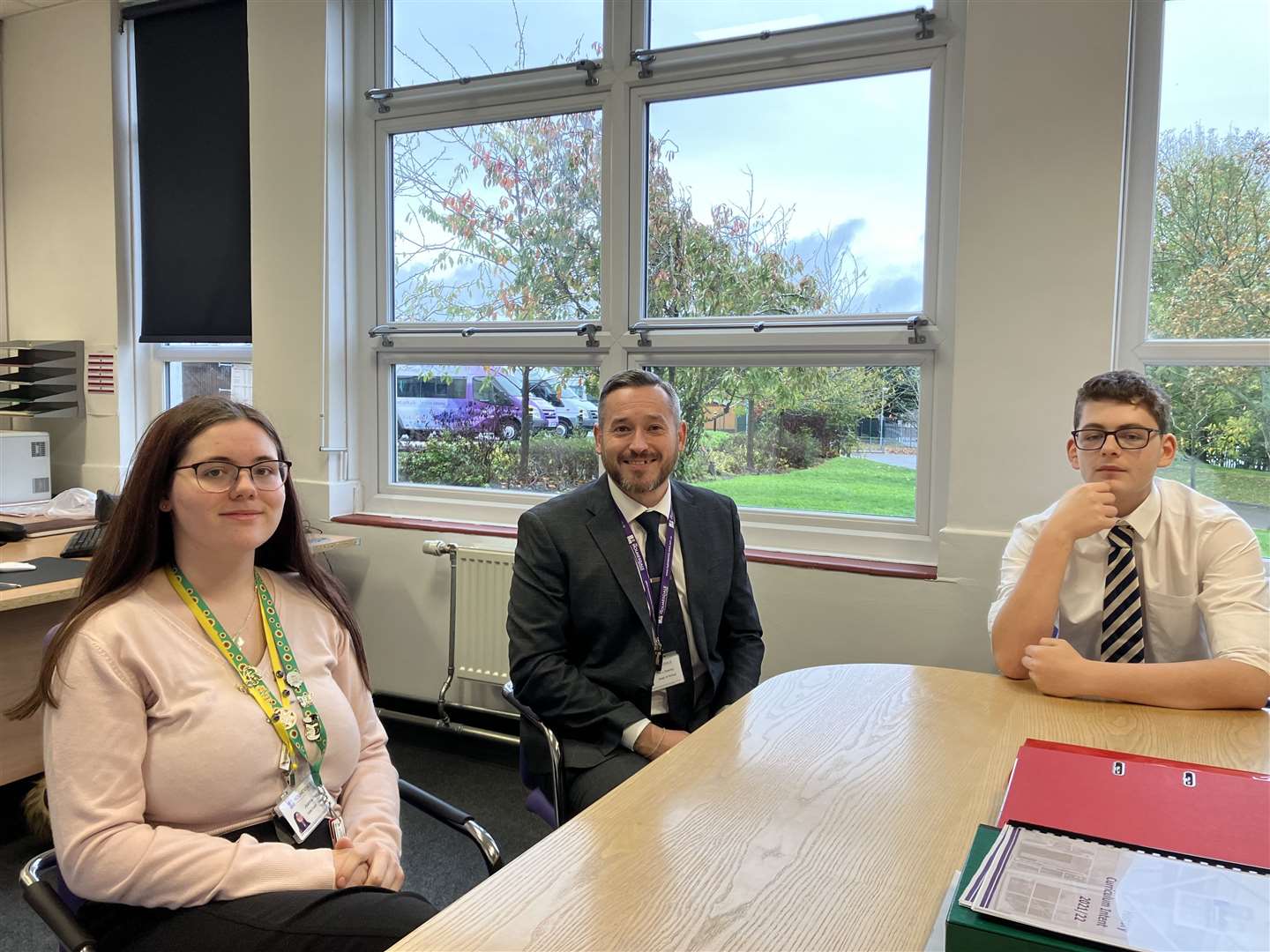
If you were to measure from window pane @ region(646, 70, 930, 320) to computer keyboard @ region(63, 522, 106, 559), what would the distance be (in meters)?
2.07

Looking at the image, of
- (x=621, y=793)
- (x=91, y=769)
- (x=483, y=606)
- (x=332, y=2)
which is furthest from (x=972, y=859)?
(x=332, y=2)

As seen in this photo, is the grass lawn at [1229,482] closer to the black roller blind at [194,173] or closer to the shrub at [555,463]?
the shrub at [555,463]

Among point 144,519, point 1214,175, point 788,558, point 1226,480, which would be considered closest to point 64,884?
point 144,519

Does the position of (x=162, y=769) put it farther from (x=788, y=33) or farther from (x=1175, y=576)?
(x=788, y=33)

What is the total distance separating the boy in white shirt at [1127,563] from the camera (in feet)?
5.82

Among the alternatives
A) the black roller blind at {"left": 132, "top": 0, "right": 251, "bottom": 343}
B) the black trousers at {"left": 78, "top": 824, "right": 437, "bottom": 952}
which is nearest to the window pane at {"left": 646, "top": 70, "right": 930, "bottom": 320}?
the black roller blind at {"left": 132, "top": 0, "right": 251, "bottom": 343}

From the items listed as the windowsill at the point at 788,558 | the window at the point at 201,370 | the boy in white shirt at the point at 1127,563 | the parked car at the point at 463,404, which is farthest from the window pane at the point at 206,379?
the boy in white shirt at the point at 1127,563

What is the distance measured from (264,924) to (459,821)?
0.34 metres

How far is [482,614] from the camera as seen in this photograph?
10.9ft

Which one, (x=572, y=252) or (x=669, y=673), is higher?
(x=572, y=252)

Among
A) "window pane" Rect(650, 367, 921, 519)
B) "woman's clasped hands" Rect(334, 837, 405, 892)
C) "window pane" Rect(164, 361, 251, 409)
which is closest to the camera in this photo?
"woman's clasped hands" Rect(334, 837, 405, 892)

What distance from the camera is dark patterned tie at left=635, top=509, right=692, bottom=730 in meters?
2.04

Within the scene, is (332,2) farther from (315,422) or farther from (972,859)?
(972,859)

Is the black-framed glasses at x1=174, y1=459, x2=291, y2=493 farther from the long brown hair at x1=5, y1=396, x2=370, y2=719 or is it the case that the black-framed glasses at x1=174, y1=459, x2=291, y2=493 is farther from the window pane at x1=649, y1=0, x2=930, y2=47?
the window pane at x1=649, y1=0, x2=930, y2=47
